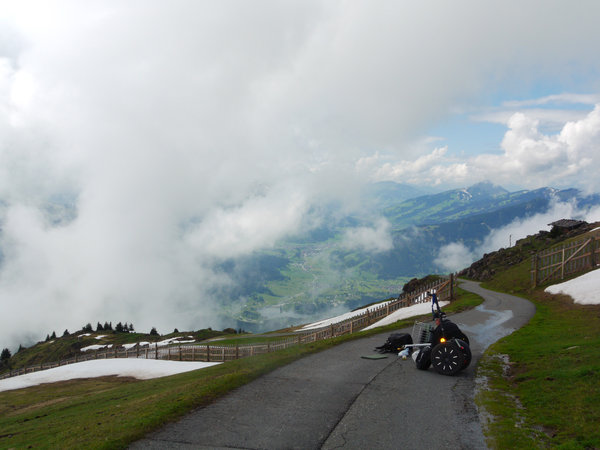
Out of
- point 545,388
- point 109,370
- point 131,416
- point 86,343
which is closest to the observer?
point 131,416

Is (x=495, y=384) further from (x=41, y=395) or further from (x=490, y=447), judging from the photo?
(x=41, y=395)

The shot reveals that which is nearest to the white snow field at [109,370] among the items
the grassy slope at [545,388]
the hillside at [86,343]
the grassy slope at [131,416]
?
the grassy slope at [131,416]

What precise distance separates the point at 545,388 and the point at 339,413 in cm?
642

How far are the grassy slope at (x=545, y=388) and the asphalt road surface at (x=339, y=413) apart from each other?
2.29 ft

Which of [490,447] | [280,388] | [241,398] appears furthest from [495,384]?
[241,398]

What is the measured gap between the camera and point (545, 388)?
1120cm

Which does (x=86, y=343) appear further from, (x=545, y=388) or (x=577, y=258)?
(x=545, y=388)

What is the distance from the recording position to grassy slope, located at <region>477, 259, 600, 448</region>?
8.26m

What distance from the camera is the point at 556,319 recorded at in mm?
24984

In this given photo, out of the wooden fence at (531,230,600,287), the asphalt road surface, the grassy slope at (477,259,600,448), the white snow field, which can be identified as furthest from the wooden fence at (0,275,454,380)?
the asphalt road surface

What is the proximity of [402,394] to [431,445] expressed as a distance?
3.44 meters

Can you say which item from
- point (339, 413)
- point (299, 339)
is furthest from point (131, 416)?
point (299, 339)

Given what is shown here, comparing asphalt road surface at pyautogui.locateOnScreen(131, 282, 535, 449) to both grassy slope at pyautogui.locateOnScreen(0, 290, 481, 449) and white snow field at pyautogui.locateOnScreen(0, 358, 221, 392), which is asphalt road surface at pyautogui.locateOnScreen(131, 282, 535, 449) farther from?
white snow field at pyautogui.locateOnScreen(0, 358, 221, 392)

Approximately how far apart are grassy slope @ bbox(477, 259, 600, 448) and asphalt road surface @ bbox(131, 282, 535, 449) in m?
0.70
